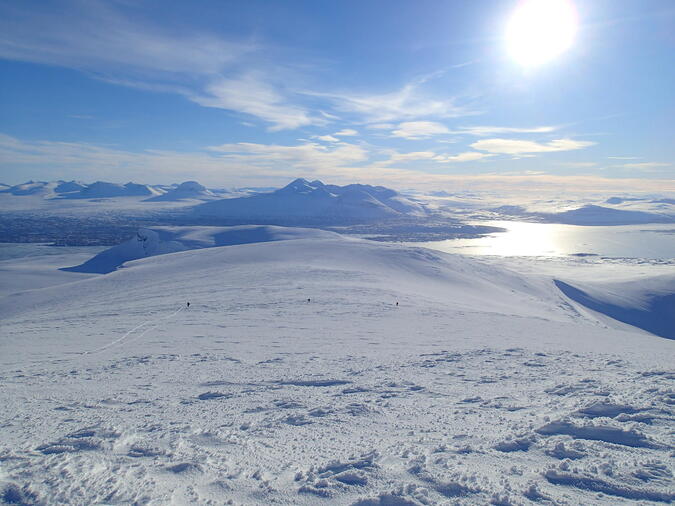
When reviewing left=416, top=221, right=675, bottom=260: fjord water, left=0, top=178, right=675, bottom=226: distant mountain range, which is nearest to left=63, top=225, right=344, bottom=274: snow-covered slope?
left=416, top=221, right=675, bottom=260: fjord water

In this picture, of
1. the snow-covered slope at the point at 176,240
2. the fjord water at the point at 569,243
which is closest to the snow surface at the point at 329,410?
the snow-covered slope at the point at 176,240

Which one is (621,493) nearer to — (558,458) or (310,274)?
(558,458)

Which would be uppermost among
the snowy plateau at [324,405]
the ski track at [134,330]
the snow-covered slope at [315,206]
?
the snow-covered slope at [315,206]

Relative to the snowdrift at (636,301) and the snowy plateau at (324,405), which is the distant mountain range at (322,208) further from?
the snowy plateau at (324,405)

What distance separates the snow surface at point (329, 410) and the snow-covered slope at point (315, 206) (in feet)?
348

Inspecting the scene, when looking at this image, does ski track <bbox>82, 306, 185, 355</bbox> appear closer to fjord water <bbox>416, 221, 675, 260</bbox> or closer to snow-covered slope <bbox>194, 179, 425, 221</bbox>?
fjord water <bbox>416, 221, 675, 260</bbox>

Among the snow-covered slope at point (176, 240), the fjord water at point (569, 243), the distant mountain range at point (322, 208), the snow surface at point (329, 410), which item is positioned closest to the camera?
the snow surface at point (329, 410)

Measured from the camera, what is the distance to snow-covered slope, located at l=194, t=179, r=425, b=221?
413 feet

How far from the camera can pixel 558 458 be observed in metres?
3.88

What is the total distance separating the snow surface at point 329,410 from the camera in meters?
3.47

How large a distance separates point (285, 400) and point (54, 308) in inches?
585

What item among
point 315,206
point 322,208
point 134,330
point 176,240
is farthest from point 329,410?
point 315,206

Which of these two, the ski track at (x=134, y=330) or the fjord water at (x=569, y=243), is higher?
the fjord water at (x=569, y=243)

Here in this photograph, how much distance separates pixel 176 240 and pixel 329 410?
161 ft
